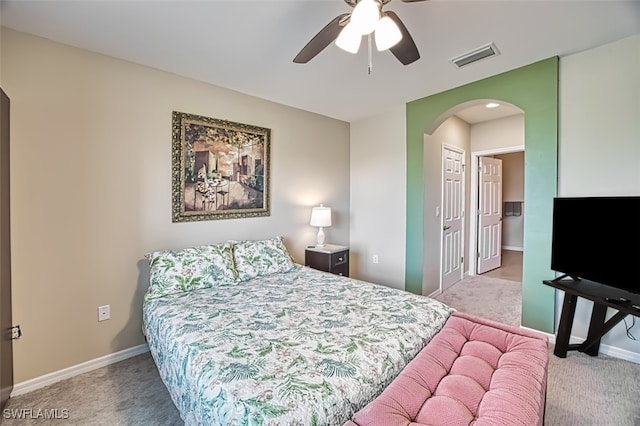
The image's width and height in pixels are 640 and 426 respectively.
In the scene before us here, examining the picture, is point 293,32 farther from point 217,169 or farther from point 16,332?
point 16,332

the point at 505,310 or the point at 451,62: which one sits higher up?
the point at 451,62

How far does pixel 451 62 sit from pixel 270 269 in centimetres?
247

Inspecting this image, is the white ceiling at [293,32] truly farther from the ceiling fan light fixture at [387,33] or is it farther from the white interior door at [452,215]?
the white interior door at [452,215]

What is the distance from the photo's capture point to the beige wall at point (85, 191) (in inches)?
80.2

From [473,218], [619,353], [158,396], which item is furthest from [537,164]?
[158,396]

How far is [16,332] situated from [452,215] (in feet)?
15.5

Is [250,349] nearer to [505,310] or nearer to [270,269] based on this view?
[270,269]

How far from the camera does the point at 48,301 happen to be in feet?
7.00

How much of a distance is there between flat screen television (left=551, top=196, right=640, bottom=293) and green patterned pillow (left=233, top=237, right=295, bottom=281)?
2.34 m

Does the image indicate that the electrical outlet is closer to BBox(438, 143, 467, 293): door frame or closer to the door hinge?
the door hinge

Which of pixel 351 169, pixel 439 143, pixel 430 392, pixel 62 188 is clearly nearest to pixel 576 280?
pixel 430 392

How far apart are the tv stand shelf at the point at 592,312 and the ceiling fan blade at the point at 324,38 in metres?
2.46

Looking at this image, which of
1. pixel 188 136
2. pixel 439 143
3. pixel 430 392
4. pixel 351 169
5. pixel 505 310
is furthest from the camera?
pixel 351 169

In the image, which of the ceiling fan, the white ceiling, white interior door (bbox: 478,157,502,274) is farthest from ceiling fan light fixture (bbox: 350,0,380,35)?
white interior door (bbox: 478,157,502,274)
